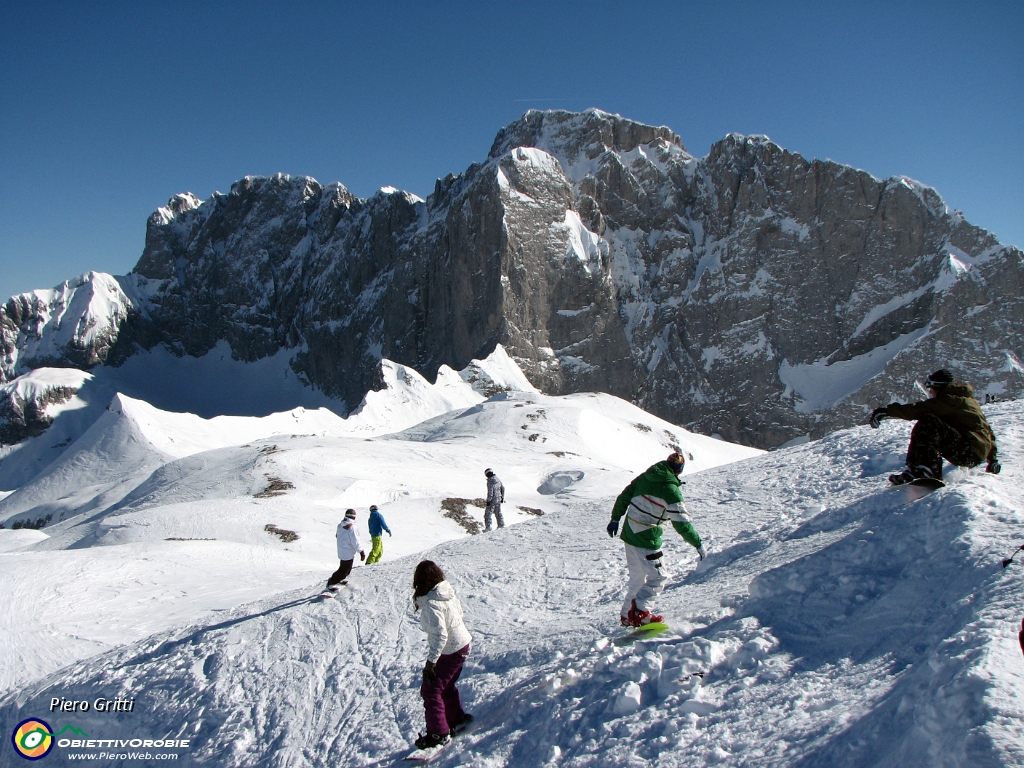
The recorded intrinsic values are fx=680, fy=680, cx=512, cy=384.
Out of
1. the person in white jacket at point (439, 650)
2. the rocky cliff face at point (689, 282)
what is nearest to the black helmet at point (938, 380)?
the person in white jacket at point (439, 650)

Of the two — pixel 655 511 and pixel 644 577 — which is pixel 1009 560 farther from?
pixel 644 577

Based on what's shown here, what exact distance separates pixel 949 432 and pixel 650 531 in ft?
11.8

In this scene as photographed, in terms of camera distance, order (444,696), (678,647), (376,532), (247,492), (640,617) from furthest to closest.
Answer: (247,492) → (376,532) → (640,617) → (444,696) → (678,647)

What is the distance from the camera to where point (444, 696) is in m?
5.95

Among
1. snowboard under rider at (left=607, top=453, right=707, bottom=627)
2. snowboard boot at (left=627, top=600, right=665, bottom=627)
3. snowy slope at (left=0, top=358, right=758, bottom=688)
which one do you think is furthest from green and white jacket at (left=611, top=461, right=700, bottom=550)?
snowy slope at (left=0, top=358, right=758, bottom=688)

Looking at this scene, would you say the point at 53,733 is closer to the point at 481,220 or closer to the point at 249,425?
the point at 249,425

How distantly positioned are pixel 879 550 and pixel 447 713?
13.6ft

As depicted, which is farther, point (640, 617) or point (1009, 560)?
point (640, 617)

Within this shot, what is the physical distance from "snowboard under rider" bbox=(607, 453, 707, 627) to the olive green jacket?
9.33ft

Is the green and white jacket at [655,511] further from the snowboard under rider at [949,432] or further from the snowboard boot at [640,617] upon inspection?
the snowboard under rider at [949,432]

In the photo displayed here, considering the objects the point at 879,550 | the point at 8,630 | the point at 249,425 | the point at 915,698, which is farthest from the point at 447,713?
the point at 249,425

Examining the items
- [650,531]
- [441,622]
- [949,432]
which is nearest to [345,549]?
[441,622]

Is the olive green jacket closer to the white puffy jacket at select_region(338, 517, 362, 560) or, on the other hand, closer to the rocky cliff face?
the white puffy jacket at select_region(338, 517, 362, 560)

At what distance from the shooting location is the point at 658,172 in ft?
365
